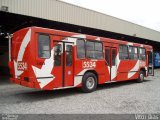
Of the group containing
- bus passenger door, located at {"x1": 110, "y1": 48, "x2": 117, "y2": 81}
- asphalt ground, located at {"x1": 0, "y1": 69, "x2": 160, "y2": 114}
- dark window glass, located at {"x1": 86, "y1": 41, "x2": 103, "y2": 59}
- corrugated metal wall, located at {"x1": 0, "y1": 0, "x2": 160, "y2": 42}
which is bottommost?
asphalt ground, located at {"x1": 0, "y1": 69, "x2": 160, "y2": 114}

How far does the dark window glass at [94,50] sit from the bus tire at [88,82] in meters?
0.91

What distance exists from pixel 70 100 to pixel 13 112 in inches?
98.8

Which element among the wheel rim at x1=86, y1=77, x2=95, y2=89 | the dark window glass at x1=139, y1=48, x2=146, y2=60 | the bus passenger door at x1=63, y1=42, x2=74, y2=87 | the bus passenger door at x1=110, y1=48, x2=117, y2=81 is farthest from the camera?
the dark window glass at x1=139, y1=48, x2=146, y2=60

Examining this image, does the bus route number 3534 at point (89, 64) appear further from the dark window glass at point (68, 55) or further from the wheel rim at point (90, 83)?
the dark window glass at point (68, 55)

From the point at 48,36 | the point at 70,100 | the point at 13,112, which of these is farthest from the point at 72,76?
the point at 13,112

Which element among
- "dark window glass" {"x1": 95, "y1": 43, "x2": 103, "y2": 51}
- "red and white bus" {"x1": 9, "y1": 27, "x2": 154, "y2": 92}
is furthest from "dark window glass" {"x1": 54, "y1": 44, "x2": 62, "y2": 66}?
"dark window glass" {"x1": 95, "y1": 43, "x2": 103, "y2": 51}

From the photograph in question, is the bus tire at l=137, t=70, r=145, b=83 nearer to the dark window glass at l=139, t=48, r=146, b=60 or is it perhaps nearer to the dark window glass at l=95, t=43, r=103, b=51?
the dark window glass at l=139, t=48, r=146, b=60

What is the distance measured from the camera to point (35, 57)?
8.19 m

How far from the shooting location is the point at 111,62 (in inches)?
472

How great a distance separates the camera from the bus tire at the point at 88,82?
1021 centimetres

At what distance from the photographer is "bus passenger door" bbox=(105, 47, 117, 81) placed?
38.5 ft

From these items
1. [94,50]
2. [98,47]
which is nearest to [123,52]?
[98,47]

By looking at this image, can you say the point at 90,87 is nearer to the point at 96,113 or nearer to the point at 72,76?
the point at 72,76

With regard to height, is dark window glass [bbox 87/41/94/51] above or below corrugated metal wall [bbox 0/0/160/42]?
below
